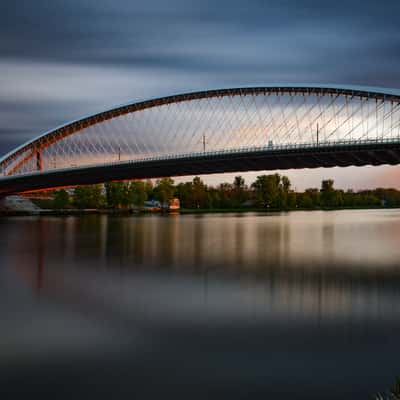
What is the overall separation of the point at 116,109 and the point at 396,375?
57293mm

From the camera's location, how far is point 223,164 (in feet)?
153

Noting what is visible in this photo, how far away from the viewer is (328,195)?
132m

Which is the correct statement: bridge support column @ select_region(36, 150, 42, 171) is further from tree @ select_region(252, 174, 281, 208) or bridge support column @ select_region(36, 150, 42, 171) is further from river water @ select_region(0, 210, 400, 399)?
tree @ select_region(252, 174, 281, 208)

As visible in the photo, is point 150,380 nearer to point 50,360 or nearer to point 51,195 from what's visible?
point 50,360

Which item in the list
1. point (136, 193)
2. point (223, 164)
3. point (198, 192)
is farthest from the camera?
point (198, 192)

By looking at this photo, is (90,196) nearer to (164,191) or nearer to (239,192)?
(164,191)

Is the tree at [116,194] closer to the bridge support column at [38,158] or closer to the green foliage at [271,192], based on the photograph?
the bridge support column at [38,158]

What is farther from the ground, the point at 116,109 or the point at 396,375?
the point at 116,109

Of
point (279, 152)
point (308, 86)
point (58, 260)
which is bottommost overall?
point (58, 260)

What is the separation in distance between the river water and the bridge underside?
74.0 feet

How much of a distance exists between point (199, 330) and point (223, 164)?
3894 centimetres

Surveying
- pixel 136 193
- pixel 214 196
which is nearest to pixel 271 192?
pixel 214 196

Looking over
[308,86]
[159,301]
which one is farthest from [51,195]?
[159,301]

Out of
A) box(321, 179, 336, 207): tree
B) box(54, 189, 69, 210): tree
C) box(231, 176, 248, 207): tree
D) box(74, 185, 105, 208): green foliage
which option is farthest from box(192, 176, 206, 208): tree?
box(321, 179, 336, 207): tree
